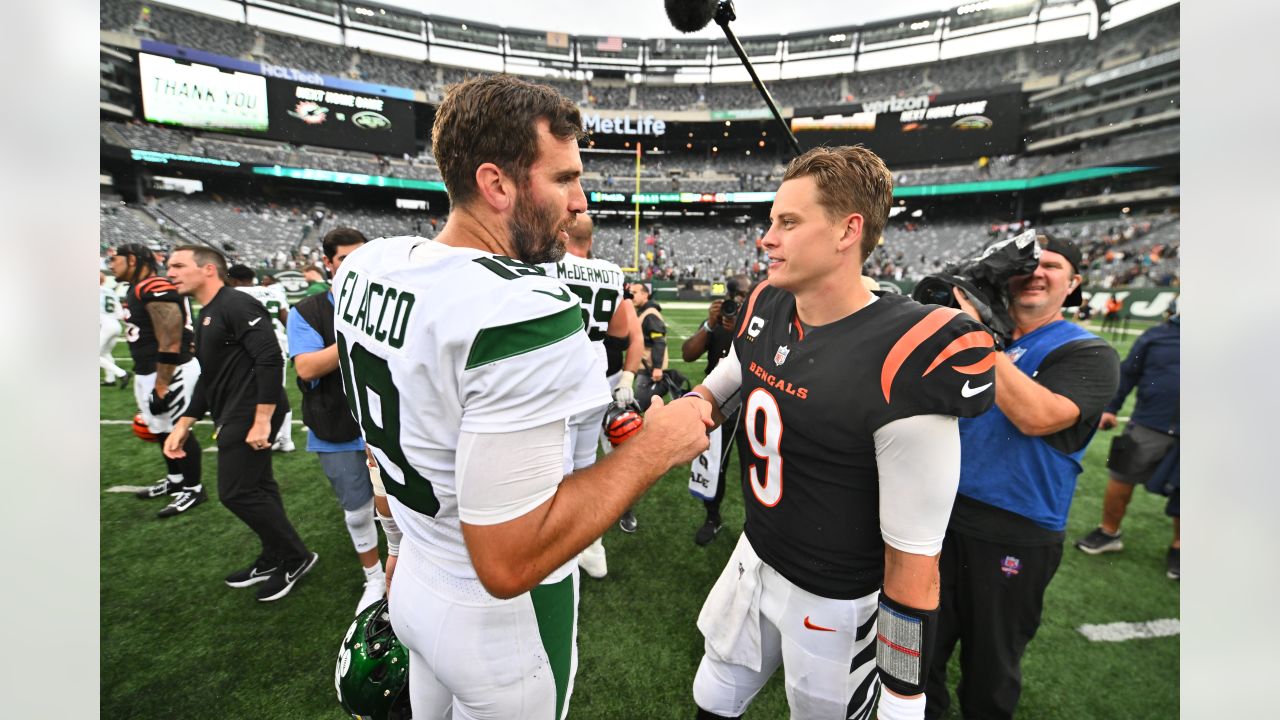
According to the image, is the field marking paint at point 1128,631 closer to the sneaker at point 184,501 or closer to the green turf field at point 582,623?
the green turf field at point 582,623

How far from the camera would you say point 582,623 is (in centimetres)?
343

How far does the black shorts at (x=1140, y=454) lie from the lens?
169 inches

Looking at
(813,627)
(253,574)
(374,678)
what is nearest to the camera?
(813,627)

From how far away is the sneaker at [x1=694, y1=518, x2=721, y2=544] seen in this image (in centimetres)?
448

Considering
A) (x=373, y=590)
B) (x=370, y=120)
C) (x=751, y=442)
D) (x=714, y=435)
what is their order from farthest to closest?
(x=370, y=120) < (x=714, y=435) < (x=373, y=590) < (x=751, y=442)

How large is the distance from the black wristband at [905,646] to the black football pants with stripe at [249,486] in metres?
4.05

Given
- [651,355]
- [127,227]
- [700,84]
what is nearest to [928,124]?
[700,84]

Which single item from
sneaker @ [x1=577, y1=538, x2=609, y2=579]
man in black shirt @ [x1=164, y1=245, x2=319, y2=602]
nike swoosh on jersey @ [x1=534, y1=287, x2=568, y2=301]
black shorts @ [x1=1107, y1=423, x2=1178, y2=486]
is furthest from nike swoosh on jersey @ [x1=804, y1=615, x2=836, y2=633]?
black shorts @ [x1=1107, y1=423, x2=1178, y2=486]

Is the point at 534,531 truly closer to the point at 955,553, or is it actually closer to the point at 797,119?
the point at 955,553

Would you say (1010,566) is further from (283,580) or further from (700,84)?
(700,84)

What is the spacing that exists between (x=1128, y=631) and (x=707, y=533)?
3.00 metres

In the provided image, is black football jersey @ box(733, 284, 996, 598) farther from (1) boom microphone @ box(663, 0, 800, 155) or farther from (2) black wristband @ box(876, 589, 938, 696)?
(1) boom microphone @ box(663, 0, 800, 155)

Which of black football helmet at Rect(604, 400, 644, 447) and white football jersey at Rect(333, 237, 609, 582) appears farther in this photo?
black football helmet at Rect(604, 400, 644, 447)

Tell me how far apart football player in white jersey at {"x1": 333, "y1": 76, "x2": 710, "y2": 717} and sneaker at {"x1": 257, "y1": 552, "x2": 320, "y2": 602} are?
2840 millimetres
